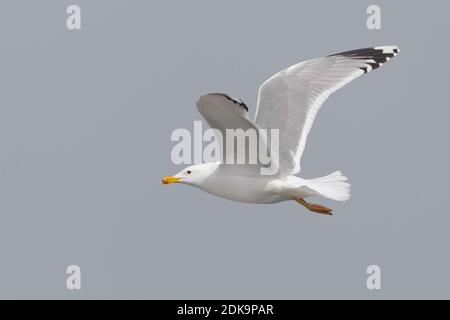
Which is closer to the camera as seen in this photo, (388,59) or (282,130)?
(282,130)

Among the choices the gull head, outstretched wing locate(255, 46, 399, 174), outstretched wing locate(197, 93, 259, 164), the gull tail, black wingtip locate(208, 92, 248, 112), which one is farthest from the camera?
outstretched wing locate(255, 46, 399, 174)

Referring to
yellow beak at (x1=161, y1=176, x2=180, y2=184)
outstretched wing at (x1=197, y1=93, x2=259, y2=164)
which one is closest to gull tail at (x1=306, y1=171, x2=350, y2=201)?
outstretched wing at (x1=197, y1=93, x2=259, y2=164)

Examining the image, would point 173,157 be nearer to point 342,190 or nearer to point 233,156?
point 233,156

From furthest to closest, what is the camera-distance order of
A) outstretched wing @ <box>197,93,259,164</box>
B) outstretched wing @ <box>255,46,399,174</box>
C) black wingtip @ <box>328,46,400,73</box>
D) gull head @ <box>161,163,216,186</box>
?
black wingtip @ <box>328,46,400,73</box> → outstretched wing @ <box>255,46,399,174</box> → gull head @ <box>161,163,216,186</box> → outstretched wing @ <box>197,93,259,164</box>

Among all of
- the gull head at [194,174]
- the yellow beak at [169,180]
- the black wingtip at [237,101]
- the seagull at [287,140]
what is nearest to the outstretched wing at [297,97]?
the seagull at [287,140]

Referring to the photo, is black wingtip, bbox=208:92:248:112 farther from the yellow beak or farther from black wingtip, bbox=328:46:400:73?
black wingtip, bbox=328:46:400:73

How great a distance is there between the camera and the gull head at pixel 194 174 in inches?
436

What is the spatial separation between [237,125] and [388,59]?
10.1 feet

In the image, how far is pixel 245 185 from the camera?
35.8 ft

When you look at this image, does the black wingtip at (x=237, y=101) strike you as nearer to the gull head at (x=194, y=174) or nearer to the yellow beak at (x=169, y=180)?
the gull head at (x=194, y=174)

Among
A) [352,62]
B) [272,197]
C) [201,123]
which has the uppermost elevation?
[352,62]

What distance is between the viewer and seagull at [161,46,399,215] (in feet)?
35.6

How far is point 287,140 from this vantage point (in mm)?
11273

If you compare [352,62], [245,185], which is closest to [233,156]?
[245,185]
